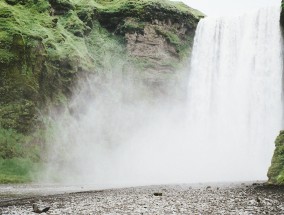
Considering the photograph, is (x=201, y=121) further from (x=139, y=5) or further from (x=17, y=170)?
(x=17, y=170)

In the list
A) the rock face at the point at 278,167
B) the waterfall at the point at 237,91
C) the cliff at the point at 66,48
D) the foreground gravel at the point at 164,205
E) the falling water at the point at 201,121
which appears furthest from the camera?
the waterfall at the point at 237,91

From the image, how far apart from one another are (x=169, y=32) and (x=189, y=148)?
1727 centimetres

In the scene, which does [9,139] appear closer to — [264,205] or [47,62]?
[47,62]

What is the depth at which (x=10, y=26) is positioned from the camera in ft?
134

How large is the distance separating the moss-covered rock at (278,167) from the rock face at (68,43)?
80.0 ft

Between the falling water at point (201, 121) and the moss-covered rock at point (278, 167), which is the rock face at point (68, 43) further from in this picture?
the moss-covered rock at point (278, 167)

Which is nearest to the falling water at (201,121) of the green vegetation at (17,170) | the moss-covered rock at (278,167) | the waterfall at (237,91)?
the waterfall at (237,91)

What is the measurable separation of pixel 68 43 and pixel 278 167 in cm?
3079

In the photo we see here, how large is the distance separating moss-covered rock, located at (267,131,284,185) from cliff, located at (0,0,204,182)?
23.6 metres

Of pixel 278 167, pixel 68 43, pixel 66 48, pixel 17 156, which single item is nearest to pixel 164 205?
pixel 278 167

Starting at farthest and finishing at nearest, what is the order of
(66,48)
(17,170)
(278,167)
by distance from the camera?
(66,48), (17,170), (278,167)

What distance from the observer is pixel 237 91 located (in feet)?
163

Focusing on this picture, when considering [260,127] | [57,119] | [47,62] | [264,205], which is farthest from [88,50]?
[264,205]

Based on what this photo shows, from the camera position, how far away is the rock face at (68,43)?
126 ft
